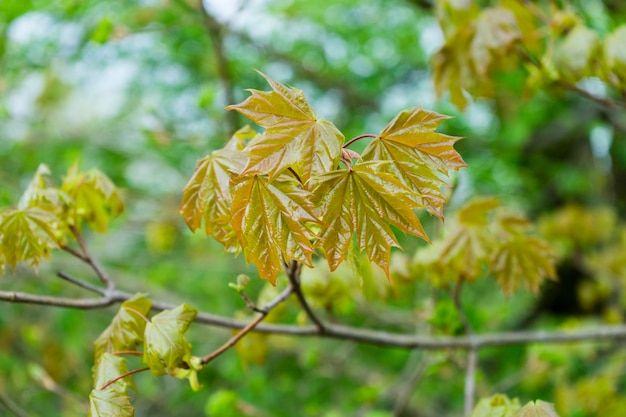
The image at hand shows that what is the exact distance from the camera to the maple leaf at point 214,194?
3.86 feet

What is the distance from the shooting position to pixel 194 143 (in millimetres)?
3195

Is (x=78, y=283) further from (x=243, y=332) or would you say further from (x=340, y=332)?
(x=340, y=332)

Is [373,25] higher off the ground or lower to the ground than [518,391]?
higher

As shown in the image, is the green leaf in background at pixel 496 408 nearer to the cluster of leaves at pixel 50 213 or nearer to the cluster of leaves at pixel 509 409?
the cluster of leaves at pixel 509 409

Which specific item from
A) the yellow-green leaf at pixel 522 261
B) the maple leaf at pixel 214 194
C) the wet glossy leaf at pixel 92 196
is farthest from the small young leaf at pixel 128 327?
the yellow-green leaf at pixel 522 261

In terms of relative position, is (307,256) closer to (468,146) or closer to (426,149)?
(426,149)

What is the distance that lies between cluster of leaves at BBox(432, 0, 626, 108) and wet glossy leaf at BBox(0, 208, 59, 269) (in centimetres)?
147

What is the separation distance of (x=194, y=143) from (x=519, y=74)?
6.53 feet

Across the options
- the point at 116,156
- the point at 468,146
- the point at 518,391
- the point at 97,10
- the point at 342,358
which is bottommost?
the point at 518,391

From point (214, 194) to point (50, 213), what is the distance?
0.45m

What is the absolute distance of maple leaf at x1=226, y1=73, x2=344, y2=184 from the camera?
3.31 ft

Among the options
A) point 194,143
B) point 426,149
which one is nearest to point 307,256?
point 426,149

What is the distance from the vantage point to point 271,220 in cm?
106

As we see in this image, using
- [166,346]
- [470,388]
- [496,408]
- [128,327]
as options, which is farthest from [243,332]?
[470,388]
